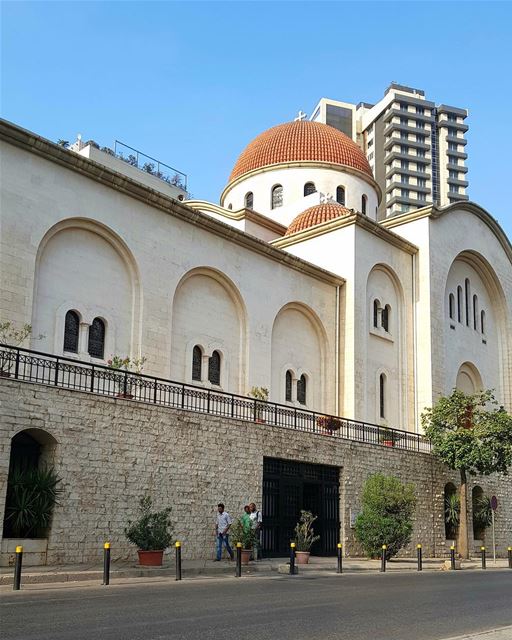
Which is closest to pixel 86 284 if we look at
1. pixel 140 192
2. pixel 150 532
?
pixel 140 192

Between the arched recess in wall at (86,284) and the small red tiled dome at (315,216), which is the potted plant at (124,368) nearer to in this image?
the arched recess in wall at (86,284)

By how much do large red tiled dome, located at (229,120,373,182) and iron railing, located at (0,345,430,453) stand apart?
17.4 metres

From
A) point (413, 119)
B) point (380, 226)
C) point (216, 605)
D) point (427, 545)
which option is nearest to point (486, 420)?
point (427, 545)

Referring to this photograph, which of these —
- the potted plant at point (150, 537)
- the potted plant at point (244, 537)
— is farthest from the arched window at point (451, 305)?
the potted plant at point (150, 537)

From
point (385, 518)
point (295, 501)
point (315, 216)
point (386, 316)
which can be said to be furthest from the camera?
point (315, 216)

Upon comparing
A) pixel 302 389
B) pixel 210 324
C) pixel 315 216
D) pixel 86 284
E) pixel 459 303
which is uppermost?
pixel 315 216

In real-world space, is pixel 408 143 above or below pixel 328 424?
above

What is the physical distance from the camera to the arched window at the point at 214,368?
83.4 ft

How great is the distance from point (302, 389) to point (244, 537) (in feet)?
35.7

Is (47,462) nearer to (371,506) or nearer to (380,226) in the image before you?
(371,506)

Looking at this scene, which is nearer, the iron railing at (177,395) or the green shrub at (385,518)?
the iron railing at (177,395)

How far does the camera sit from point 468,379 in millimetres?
37594

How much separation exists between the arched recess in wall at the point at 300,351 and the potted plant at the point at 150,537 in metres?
11.2

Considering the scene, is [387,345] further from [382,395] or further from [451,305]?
[451,305]
